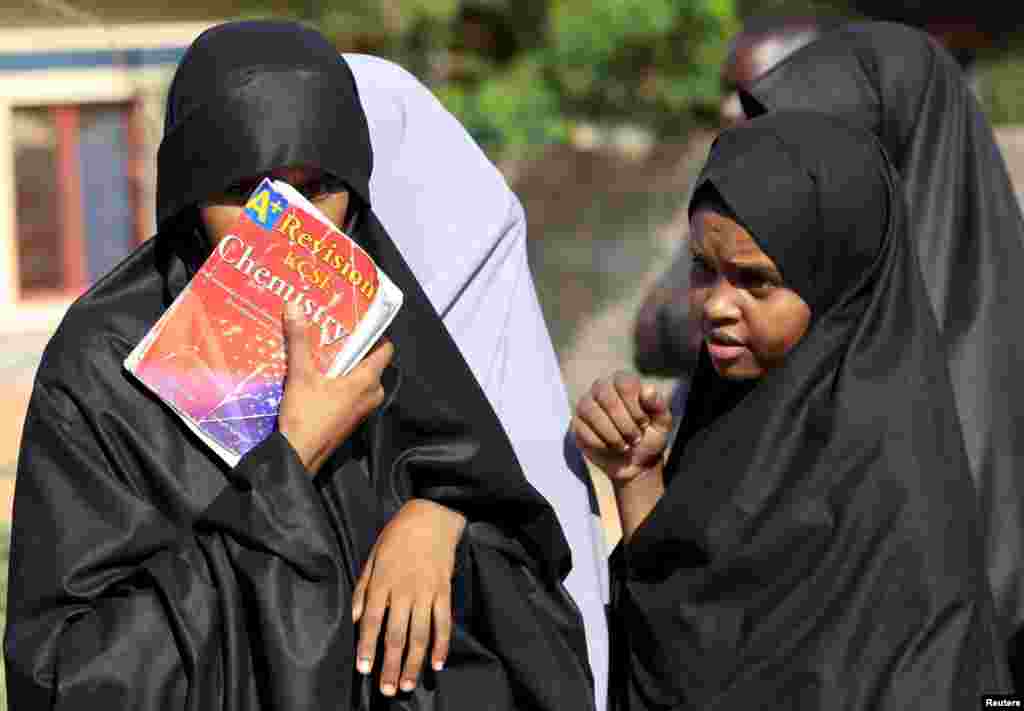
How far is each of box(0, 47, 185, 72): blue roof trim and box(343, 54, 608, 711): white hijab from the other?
25.3 feet

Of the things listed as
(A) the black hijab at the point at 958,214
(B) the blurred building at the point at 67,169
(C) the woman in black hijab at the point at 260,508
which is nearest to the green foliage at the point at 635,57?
(B) the blurred building at the point at 67,169

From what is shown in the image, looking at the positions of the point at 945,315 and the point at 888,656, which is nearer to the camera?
the point at 888,656

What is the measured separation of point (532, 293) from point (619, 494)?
298 mm

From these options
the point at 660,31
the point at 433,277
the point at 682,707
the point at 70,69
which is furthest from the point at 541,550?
the point at 660,31

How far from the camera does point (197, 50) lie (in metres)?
2.09

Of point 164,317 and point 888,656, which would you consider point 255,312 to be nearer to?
point 164,317

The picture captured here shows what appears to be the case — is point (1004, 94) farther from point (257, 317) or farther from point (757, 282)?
point (257, 317)

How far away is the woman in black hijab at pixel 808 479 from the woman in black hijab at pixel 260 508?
0.17 meters

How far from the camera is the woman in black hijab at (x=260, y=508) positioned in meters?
1.95

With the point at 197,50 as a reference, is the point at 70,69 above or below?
below

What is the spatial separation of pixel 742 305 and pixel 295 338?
0.58m

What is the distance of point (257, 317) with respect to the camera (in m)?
2.01

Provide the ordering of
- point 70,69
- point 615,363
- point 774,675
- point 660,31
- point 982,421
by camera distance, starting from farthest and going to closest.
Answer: point 660,31 < point 70,69 < point 615,363 < point 982,421 < point 774,675

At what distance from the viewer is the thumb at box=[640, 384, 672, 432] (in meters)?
2.31
